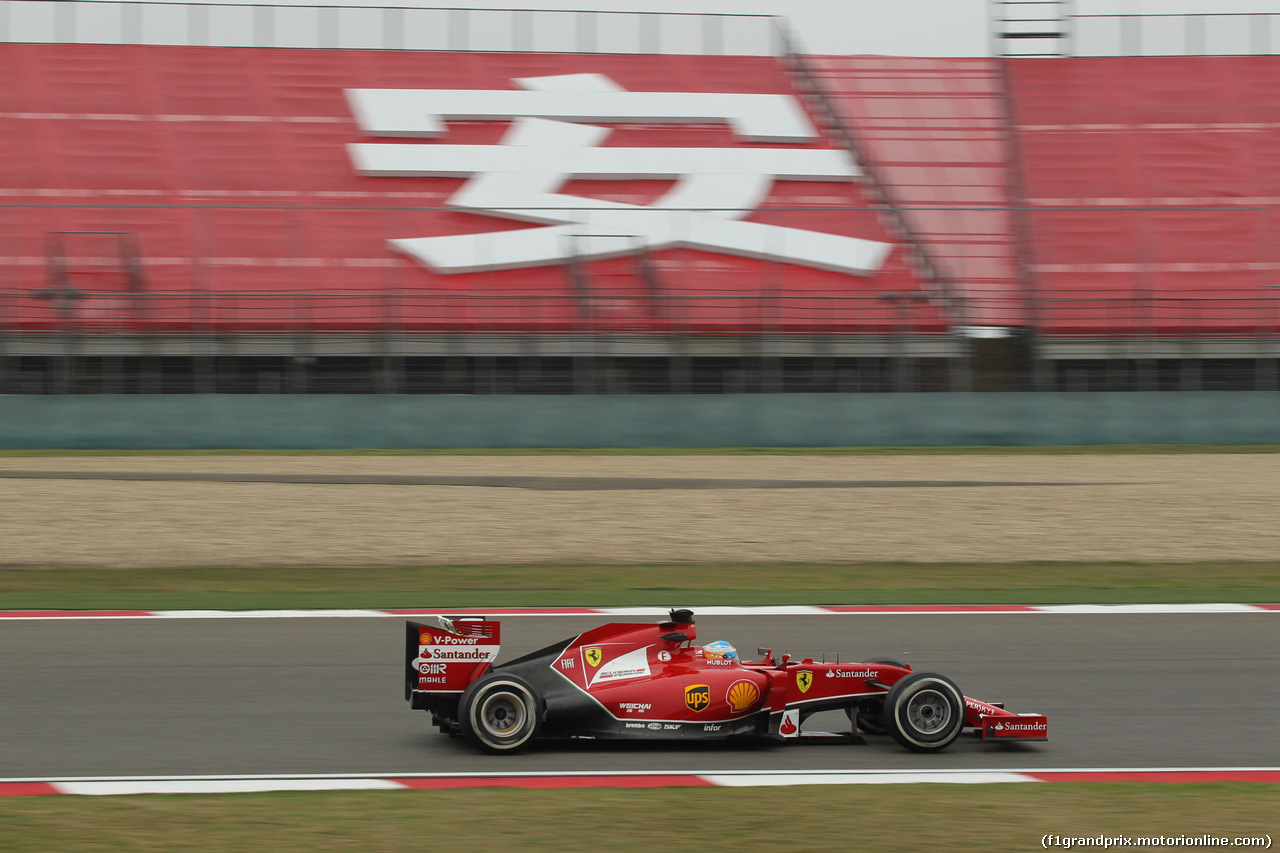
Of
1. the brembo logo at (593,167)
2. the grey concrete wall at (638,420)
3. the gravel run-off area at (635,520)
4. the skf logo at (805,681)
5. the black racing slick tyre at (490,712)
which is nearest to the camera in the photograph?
the black racing slick tyre at (490,712)

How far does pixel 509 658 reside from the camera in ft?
22.5

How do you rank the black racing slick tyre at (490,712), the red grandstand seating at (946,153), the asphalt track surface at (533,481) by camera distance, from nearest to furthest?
the black racing slick tyre at (490,712) < the asphalt track surface at (533,481) < the red grandstand seating at (946,153)

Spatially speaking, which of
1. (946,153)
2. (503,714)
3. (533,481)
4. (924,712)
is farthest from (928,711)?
(946,153)

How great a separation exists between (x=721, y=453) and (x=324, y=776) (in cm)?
1383

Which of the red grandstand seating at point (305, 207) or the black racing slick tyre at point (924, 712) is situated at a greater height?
the red grandstand seating at point (305, 207)

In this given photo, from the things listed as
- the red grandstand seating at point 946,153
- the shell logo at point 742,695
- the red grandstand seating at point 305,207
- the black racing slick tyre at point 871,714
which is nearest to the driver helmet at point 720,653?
the shell logo at point 742,695

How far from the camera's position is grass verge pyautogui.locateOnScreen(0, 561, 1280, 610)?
28.4 ft

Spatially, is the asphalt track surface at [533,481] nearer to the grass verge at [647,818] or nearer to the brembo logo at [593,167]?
the brembo logo at [593,167]

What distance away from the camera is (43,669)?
6.43m

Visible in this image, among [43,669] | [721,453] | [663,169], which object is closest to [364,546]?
[43,669]

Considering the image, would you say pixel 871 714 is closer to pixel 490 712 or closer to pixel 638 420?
pixel 490 712

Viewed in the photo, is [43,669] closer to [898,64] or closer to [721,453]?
[721,453]

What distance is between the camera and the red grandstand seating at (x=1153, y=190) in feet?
67.4

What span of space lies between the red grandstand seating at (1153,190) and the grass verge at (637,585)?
1081 cm
